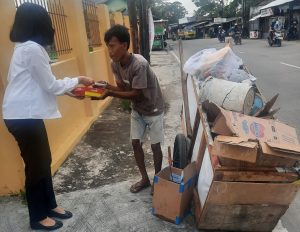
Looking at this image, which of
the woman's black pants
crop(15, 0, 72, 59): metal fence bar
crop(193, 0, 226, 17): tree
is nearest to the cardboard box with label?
the woman's black pants

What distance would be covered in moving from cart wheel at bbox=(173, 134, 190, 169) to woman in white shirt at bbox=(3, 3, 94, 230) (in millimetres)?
1240

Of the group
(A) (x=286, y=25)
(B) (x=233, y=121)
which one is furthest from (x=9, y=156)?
(A) (x=286, y=25)

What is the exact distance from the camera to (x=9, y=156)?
332 centimetres

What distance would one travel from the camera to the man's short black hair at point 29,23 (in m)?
2.41

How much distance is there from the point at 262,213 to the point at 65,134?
300cm

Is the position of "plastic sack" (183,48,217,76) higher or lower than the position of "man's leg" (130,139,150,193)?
higher

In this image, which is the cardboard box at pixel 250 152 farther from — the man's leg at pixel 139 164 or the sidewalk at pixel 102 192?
the man's leg at pixel 139 164

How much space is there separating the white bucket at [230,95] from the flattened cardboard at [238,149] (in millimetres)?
725

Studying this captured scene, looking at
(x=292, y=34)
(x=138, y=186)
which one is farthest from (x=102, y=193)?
(x=292, y=34)

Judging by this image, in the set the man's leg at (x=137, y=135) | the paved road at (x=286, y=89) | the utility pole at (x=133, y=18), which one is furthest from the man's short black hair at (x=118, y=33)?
the utility pole at (x=133, y=18)

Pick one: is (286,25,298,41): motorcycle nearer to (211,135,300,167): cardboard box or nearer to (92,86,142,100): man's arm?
(92,86,142,100): man's arm

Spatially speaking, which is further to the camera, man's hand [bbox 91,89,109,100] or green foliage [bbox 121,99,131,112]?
green foliage [bbox 121,99,131,112]

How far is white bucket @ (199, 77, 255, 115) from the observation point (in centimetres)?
293

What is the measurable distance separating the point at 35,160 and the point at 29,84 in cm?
61
